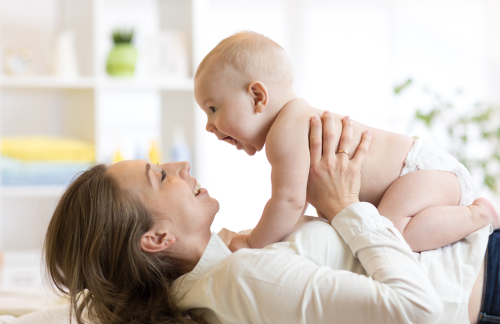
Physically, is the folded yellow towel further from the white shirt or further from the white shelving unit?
the white shirt

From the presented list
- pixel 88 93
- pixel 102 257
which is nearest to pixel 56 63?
pixel 88 93

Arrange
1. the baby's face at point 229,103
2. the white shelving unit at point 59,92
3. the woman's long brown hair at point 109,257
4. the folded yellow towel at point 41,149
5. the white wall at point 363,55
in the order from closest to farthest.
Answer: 1. the woman's long brown hair at point 109,257
2. the baby's face at point 229,103
3. the folded yellow towel at point 41,149
4. the white shelving unit at point 59,92
5. the white wall at point 363,55

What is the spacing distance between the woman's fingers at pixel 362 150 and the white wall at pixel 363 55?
9.76 feet

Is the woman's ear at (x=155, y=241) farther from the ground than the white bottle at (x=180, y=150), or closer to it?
farther from the ground

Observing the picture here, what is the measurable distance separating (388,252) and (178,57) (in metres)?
2.43

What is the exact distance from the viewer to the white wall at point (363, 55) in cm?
415

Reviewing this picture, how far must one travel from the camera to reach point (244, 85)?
1188 millimetres

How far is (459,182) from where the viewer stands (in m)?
1.25

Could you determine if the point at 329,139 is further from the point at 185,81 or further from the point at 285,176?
the point at 185,81

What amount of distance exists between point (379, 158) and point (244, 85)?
399 millimetres

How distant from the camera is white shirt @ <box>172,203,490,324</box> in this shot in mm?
888

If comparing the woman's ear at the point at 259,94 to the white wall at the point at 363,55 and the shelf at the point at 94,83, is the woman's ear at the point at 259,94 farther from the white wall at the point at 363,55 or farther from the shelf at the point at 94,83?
the white wall at the point at 363,55

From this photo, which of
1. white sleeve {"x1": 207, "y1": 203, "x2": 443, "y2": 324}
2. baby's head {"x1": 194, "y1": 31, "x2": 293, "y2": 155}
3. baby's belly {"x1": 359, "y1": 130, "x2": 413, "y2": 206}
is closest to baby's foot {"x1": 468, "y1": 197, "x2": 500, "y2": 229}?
baby's belly {"x1": 359, "y1": 130, "x2": 413, "y2": 206}

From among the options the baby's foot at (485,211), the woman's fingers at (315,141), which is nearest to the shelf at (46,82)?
the woman's fingers at (315,141)
